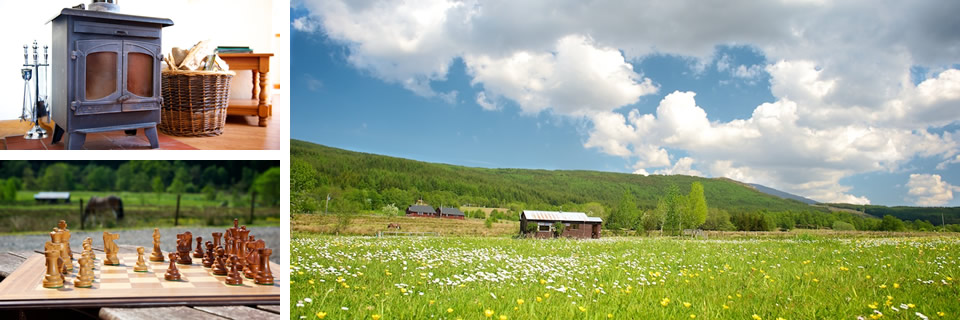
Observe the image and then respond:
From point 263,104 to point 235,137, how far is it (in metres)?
0.61

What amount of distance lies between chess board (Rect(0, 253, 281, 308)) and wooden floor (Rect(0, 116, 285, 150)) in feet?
1.94

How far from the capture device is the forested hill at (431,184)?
4246 millimetres

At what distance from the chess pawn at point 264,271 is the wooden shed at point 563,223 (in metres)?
1.95

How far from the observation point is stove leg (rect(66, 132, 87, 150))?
2531 mm

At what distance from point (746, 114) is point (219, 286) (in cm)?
305

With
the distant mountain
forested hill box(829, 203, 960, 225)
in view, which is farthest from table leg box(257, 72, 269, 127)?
forested hill box(829, 203, 960, 225)

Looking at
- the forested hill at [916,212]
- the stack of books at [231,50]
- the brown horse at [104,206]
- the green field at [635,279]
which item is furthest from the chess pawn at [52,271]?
the forested hill at [916,212]

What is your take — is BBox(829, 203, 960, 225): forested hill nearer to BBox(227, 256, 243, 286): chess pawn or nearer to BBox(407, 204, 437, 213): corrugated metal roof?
BBox(407, 204, 437, 213): corrugated metal roof

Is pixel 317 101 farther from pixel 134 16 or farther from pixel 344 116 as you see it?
pixel 134 16

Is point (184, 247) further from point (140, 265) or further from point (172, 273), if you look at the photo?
point (172, 273)

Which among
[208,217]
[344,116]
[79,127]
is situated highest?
[344,116]

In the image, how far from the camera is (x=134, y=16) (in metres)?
2.60

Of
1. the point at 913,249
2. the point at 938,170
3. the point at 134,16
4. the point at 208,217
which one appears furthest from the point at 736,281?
the point at 208,217

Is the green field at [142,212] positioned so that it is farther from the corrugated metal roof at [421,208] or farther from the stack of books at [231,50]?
the stack of books at [231,50]
